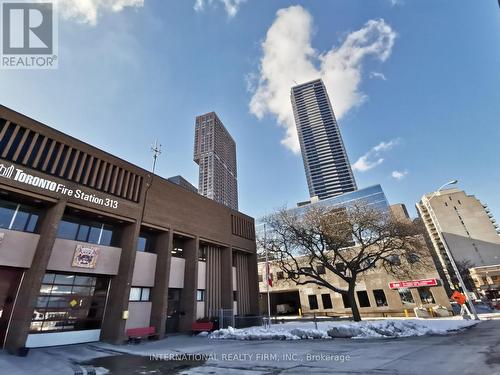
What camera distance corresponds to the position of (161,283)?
20.1 m

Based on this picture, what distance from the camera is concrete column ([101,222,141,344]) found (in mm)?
16359

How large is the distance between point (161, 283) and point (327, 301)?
2830 centimetres

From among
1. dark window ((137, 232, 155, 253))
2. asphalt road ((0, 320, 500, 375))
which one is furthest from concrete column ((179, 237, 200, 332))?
asphalt road ((0, 320, 500, 375))

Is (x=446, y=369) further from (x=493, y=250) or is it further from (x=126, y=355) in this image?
(x=493, y=250)

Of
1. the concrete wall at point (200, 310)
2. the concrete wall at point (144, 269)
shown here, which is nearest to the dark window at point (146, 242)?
the concrete wall at point (144, 269)

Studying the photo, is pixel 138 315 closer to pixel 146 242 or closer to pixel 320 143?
pixel 146 242

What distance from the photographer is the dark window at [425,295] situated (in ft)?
105

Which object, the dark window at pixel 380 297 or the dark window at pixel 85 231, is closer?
the dark window at pixel 85 231

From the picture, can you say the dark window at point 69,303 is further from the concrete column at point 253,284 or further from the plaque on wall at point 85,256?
the concrete column at point 253,284

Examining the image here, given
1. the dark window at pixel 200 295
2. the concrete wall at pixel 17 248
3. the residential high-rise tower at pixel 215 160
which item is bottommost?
the dark window at pixel 200 295

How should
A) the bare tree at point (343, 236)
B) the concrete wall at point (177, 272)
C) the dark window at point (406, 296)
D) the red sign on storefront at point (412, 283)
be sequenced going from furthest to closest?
the dark window at point (406, 296)
the red sign on storefront at point (412, 283)
the concrete wall at point (177, 272)
the bare tree at point (343, 236)

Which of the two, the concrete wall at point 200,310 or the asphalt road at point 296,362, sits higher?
the concrete wall at point 200,310

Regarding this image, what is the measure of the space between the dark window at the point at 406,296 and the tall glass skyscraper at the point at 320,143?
119833mm

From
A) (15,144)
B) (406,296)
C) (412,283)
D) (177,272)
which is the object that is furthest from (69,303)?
(406,296)
